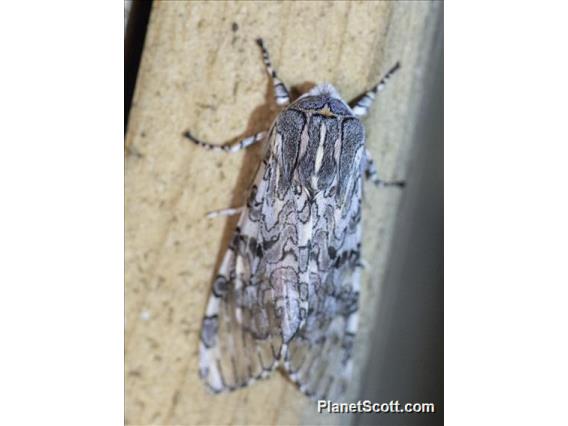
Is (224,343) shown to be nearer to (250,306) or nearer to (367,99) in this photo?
(250,306)

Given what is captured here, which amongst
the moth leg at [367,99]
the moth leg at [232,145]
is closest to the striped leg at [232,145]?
the moth leg at [232,145]

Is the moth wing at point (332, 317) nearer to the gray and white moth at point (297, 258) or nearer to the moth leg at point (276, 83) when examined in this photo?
the gray and white moth at point (297, 258)

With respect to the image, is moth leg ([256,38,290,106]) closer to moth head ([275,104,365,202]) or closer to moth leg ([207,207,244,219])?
moth head ([275,104,365,202])

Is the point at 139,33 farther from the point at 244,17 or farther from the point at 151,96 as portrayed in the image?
the point at 244,17

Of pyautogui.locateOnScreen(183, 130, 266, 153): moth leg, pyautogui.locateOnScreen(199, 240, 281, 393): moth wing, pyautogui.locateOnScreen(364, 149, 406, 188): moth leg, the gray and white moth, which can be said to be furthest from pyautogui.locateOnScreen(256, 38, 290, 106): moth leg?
pyautogui.locateOnScreen(199, 240, 281, 393): moth wing

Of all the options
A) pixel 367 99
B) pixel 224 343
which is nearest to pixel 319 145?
pixel 367 99

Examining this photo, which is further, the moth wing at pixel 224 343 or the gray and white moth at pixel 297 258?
the moth wing at pixel 224 343

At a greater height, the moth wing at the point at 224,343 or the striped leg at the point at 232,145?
the striped leg at the point at 232,145
